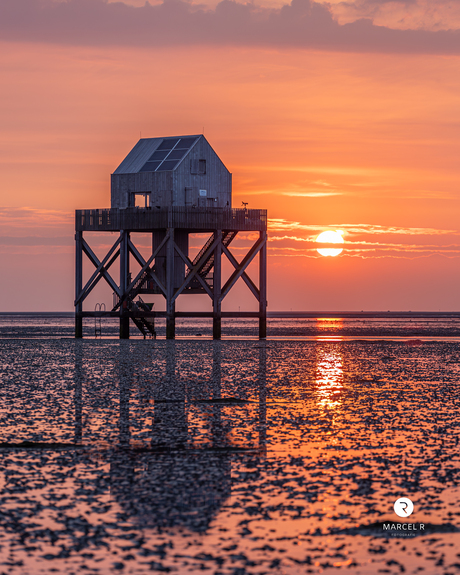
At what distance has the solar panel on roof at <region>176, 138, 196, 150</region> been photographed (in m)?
56.3

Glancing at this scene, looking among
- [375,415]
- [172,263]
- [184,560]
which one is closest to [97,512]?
[184,560]

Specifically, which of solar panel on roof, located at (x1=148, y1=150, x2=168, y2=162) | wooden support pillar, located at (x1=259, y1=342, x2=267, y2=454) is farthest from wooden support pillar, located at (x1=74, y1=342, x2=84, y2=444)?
solar panel on roof, located at (x1=148, y1=150, x2=168, y2=162)

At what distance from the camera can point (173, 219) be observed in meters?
53.8

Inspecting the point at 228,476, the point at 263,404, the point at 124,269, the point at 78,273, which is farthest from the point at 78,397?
the point at 78,273

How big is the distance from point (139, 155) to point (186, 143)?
356cm

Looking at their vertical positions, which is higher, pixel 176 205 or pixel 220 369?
pixel 176 205

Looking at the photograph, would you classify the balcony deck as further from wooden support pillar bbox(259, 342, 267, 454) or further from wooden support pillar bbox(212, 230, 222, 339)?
wooden support pillar bbox(259, 342, 267, 454)

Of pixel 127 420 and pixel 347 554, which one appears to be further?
pixel 127 420

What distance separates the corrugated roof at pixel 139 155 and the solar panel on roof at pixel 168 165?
5.35 ft

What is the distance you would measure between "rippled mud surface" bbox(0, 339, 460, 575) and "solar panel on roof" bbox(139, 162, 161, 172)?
30647 millimetres

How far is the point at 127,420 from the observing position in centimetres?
1812

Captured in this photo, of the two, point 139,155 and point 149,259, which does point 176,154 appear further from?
point 149,259

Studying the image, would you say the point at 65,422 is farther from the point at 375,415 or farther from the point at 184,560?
the point at 184,560

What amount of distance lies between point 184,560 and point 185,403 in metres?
12.8
